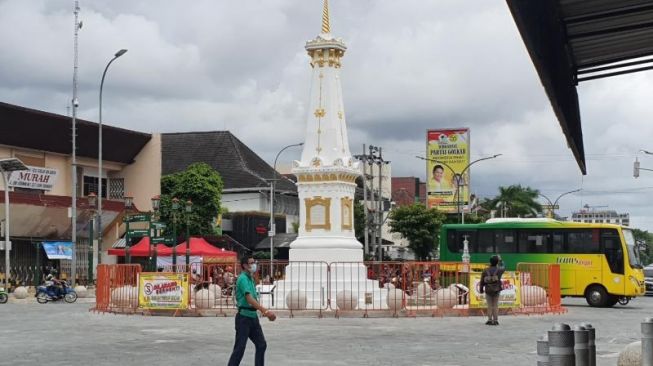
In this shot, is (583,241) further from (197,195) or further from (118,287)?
(197,195)

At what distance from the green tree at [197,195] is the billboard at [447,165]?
18.1m

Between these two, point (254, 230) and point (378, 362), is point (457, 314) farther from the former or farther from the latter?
point (254, 230)

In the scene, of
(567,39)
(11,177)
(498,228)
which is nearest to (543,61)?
(567,39)

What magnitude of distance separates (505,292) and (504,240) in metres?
11.8

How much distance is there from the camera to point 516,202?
311ft

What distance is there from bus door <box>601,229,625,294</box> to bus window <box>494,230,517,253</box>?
4.32 meters

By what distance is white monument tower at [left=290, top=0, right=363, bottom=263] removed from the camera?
30703 mm

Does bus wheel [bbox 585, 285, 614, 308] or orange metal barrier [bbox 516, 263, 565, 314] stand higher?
orange metal barrier [bbox 516, 263, 565, 314]

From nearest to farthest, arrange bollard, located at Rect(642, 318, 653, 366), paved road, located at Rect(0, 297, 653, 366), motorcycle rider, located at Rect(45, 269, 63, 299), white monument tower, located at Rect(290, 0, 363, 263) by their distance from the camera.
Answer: bollard, located at Rect(642, 318, 653, 366) → paved road, located at Rect(0, 297, 653, 366) → white monument tower, located at Rect(290, 0, 363, 263) → motorcycle rider, located at Rect(45, 269, 63, 299)

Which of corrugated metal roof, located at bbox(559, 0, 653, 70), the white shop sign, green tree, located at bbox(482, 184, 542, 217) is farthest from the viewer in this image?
green tree, located at bbox(482, 184, 542, 217)

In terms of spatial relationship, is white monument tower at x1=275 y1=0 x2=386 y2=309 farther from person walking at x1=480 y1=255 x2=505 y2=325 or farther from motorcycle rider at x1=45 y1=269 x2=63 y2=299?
motorcycle rider at x1=45 y1=269 x2=63 y2=299

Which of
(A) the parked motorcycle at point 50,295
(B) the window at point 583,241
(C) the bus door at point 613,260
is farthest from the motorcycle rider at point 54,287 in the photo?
(C) the bus door at point 613,260

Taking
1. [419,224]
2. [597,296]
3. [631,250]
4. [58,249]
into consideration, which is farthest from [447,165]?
[597,296]

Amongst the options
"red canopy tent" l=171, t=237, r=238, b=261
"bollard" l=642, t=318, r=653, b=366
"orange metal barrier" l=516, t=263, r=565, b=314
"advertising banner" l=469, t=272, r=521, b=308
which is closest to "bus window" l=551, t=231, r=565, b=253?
"orange metal barrier" l=516, t=263, r=565, b=314
